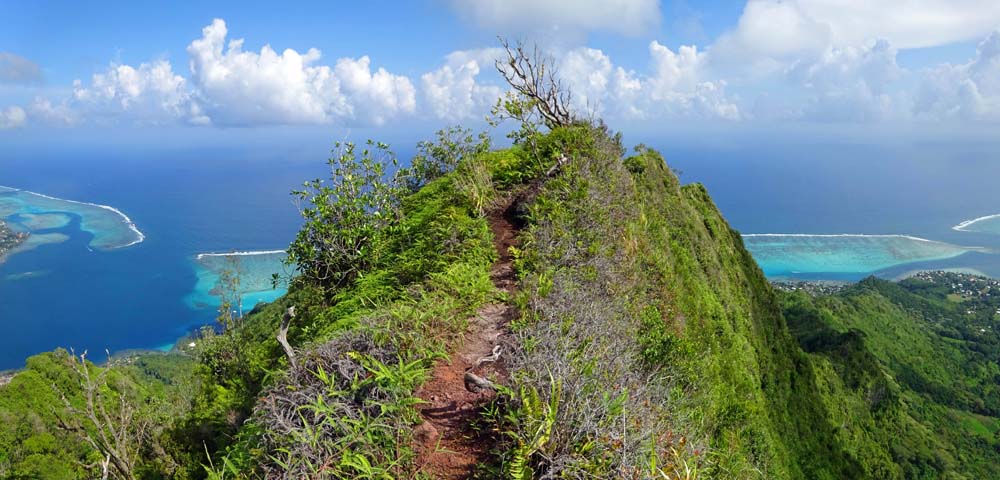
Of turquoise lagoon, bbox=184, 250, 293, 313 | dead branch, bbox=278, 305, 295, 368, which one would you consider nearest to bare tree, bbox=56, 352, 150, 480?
dead branch, bbox=278, 305, 295, 368

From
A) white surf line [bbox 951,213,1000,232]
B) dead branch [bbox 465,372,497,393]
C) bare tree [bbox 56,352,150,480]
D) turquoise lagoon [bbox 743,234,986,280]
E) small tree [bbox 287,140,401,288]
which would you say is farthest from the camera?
white surf line [bbox 951,213,1000,232]

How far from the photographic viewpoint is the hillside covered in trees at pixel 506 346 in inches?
144

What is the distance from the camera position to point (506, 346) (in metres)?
5.06

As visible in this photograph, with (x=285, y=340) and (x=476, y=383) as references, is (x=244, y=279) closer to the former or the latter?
(x=285, y=340)

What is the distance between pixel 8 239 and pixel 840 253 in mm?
207207

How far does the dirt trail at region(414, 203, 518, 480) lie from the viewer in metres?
3.76

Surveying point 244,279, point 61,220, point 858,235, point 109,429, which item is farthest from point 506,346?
point 61,220

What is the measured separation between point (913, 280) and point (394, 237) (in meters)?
127

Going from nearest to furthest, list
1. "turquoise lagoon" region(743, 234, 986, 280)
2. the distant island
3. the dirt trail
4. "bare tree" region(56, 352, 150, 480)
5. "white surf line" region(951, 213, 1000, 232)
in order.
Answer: the dirt trail → "bare tree" region(56, 352, 150, 480) → "turquoise lagoon" region(743, 234, 986, 280) → the distant island → "white surf line" region(951, 213, 1000, 232)

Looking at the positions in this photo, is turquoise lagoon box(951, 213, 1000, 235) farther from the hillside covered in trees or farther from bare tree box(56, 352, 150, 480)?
bare tree box(56, 352, 150, 480)

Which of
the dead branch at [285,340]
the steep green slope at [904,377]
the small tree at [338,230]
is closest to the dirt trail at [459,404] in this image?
the dead branch at [285,340]

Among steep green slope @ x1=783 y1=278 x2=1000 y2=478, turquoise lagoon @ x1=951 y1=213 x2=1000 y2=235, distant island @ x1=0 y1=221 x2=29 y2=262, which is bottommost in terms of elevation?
distant island @ x1=0 y1=221 x2=29 y2=262

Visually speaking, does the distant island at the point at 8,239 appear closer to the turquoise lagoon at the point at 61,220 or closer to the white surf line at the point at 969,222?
the turquoise lagoon at the point at 61,220

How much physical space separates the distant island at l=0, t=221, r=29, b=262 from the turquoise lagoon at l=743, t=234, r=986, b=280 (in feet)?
562
